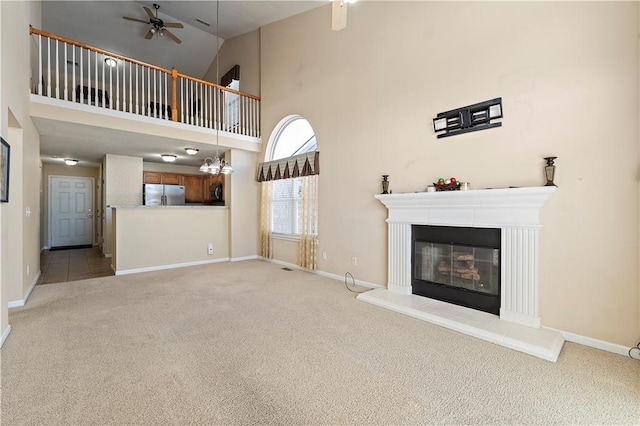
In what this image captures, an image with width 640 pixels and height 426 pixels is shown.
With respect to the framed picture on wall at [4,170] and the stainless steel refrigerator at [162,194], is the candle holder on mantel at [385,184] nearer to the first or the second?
the framed picture on wall at [4,170]

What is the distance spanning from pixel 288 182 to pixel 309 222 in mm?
1123

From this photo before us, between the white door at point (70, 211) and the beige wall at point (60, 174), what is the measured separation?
0.08 metres

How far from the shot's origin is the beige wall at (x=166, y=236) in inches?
202

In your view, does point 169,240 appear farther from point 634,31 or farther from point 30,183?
point 634,31

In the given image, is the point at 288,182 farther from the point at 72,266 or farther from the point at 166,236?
the point at 72,266

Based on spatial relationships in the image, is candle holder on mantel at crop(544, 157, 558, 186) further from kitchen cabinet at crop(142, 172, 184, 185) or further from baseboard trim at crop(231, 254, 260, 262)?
kitchen cabinet at crop(142, 172, 184, 185)

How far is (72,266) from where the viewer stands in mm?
5902

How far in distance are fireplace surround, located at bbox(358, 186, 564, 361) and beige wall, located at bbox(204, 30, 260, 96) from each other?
4.92 meters

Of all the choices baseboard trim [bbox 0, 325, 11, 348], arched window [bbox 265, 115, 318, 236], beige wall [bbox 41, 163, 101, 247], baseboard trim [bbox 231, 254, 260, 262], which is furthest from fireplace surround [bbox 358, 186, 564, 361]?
beige wall [bbox 41, 163, 101, 247]

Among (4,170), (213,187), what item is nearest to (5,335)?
(4,170)

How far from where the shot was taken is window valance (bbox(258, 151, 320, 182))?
5105 millimetres

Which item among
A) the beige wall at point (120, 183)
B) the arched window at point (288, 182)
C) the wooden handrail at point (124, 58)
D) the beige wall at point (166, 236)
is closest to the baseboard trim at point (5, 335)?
the beige wall at point (166, 236)

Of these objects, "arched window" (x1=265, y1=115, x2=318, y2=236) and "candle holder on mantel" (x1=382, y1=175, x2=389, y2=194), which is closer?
"candle holder on mantel" (x1=382, y1=175, x2=389, y2=194)

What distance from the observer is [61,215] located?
845 centimetres
